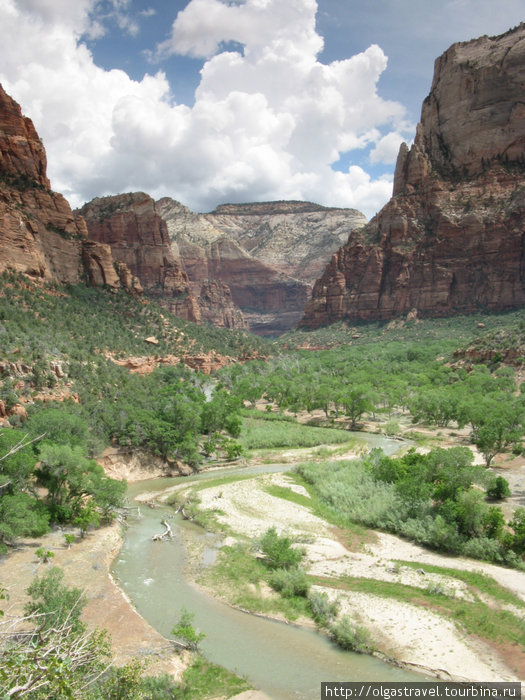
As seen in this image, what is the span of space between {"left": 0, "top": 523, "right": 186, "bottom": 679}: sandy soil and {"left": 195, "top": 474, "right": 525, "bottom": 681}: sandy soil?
23.2 feet

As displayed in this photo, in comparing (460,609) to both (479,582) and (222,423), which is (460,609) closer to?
(479,582)

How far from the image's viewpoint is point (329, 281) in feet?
506

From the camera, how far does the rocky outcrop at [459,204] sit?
120 metres

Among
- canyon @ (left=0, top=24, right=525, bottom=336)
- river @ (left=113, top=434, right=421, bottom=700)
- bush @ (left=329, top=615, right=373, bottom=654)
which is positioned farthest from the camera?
canyon @ (left=0, top=24, right=525, bottom=336)

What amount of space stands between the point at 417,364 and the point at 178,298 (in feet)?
226

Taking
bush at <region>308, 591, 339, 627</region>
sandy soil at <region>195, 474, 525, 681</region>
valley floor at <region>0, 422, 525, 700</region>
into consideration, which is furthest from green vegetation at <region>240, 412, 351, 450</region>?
bush at <region>308, 591, 339, 627</region>

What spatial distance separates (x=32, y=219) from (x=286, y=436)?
44151 millimetres

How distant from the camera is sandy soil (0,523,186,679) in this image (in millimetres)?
15594

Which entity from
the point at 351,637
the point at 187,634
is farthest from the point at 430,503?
the point at 187,634


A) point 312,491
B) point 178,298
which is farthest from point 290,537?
point 178,298

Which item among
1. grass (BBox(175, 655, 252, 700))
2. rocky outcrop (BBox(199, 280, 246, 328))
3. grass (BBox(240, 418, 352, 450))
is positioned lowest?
grass (BBox(240, 418, 352, 450))

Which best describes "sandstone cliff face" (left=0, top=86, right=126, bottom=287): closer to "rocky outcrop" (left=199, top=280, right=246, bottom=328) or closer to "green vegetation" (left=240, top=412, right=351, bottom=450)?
"green vegetation" (left=240, top=412, right=351, bottom=450)

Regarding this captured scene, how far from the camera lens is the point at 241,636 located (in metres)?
17.2

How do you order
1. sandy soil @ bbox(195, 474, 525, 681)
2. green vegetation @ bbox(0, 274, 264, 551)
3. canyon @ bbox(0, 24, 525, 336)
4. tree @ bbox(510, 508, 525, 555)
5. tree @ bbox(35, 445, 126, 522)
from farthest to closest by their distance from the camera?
1. canyon @ bbox(0, 24, 525, 336)
2. tree @ bbox(35, 445, 126, 522)
3. green vegetation @ bbox(0, 274, 264, 551)
4. tree @ bbox(510, 508, 525, 555)
5. sandy soil @ bbox(195, 474, 525, 681)
